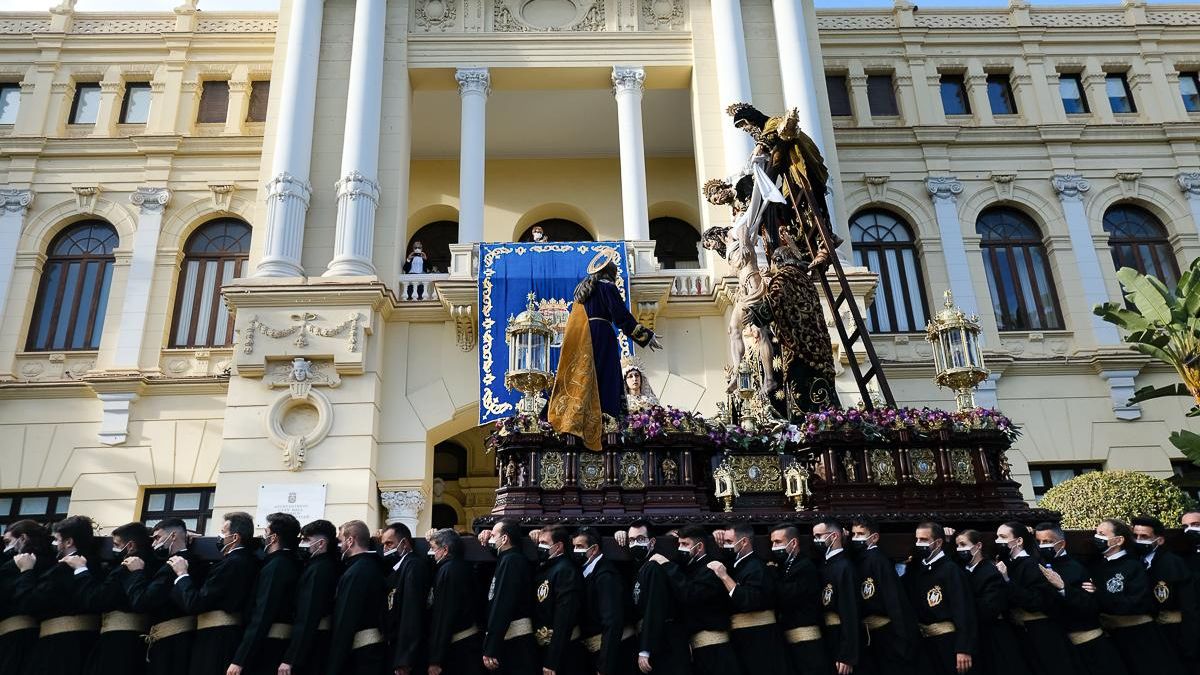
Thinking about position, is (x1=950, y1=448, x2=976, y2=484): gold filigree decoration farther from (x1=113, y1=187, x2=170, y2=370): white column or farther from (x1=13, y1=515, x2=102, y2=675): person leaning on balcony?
(x1=113, y1=187, x2=170, y2=370): white column

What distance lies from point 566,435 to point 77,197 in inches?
677

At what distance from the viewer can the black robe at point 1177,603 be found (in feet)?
23.2

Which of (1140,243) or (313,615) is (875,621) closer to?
(313,615)

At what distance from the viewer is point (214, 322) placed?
2012 cm

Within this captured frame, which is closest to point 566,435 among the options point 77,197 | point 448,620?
point 448,620

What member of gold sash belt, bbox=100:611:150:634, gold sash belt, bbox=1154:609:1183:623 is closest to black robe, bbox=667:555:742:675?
gold sash belt, bbox=1154:609:1183:623

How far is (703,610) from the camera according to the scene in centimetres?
681

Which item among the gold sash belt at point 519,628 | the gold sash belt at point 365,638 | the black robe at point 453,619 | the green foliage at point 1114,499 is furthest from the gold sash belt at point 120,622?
the green foliage at point 1114,499

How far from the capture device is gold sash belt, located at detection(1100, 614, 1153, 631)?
715 cm

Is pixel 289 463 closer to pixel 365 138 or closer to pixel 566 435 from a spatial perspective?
pixel 365 138

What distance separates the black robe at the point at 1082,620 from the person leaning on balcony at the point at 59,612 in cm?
710

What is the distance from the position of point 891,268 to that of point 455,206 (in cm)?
1049

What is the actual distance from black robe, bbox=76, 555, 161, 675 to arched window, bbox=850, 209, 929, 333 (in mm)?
16826

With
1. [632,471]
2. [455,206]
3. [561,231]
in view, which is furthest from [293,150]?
[632,471]
